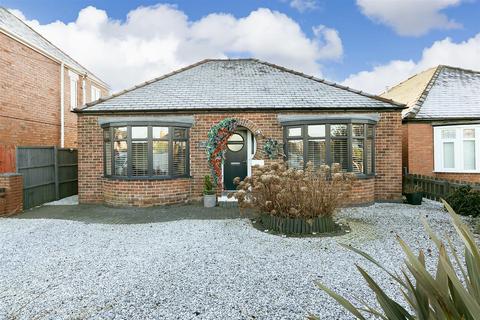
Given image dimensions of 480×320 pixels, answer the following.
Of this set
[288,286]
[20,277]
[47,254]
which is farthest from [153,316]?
[47,254]

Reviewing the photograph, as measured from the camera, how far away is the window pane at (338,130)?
9570 mm

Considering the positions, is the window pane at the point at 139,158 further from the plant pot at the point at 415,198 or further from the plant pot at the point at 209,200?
the plant pot at the point at 415,198

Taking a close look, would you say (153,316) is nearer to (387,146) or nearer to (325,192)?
(325,192)

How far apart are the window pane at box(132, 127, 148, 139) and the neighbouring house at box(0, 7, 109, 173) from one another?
2.84m

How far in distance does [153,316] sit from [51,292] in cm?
159

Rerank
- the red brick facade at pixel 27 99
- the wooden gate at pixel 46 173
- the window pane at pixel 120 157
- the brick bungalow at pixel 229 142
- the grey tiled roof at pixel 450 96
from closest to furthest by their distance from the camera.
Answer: the wooden gate at pixel 46 173, the brick bungalow at pixel 229 142, the window pane at pixel 120 157, the red brick facade at pixel 27 99, the grey tiled roof at pixel 450 96

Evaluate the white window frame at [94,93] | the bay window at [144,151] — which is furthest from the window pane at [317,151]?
the white window frame at [94,93]

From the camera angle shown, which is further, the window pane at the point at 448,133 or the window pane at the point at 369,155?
the window pane at the point at 448,133

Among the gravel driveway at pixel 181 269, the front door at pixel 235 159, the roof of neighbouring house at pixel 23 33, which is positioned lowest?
the gravel driveway at pixel 181 269

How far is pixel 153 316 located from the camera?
307 cm

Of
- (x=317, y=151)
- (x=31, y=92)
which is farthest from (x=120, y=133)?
(x=317, y=151)

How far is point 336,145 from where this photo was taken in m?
9.60

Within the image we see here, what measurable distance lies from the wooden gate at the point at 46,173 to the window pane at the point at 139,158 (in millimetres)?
3379

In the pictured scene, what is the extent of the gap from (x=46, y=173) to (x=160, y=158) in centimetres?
435
